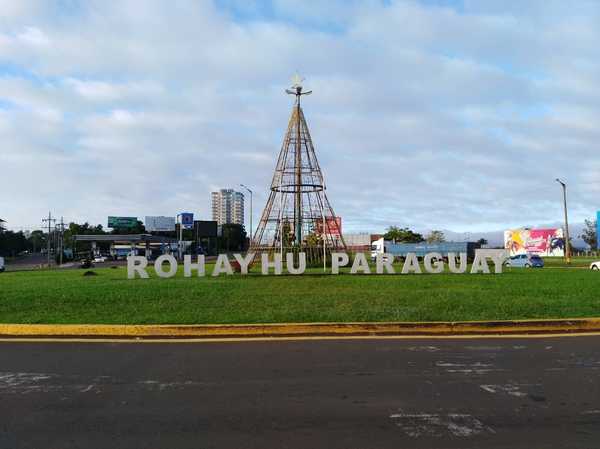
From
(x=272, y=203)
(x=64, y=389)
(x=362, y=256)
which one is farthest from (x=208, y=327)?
(x=272, y=203)

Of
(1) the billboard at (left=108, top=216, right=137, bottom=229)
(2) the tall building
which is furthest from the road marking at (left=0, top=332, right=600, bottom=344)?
(2) the tall building

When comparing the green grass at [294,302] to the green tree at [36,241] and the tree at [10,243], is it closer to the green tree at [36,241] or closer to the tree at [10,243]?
the tree at [10,243]

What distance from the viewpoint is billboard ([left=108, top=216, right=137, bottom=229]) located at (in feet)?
394

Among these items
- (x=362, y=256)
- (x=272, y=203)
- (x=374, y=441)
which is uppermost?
(x=272, y=203)

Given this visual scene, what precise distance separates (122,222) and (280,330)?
117 meters

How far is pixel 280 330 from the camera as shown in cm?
1079

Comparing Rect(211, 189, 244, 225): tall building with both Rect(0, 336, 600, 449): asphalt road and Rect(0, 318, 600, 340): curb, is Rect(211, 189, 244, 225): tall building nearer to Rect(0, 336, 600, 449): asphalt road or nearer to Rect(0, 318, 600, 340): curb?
Rect(0, 318, 600, 340): curb

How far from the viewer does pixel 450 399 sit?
249 inches

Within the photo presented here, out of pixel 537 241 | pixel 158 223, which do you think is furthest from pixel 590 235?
pixel 158 223

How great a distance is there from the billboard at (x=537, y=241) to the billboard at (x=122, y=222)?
77843 mm

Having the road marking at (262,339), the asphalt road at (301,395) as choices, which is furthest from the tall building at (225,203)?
the asphalt road at (301,395)

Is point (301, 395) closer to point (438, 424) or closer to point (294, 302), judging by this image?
point (438, 424)

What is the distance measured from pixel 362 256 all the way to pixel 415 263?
7.21ft

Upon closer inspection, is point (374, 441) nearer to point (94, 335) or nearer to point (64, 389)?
point (64, 389)
